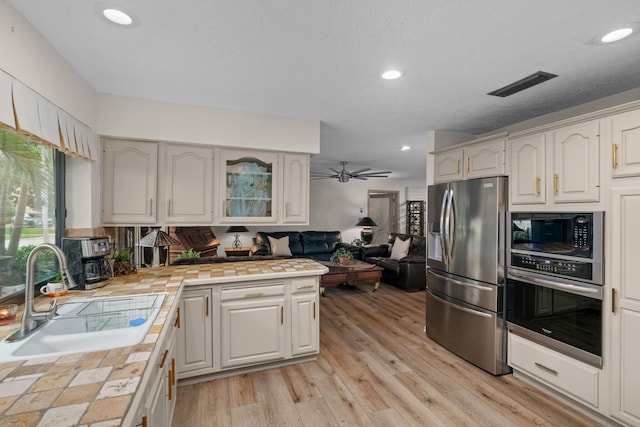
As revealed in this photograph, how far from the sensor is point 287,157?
310cm

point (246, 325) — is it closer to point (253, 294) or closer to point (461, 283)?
point (253, 294)

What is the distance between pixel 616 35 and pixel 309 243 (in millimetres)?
6091

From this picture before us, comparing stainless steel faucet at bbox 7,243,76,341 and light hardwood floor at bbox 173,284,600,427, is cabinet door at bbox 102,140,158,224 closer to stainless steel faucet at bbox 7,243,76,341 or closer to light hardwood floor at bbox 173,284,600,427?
stainless steel faucet at bbox 7,243,76,341

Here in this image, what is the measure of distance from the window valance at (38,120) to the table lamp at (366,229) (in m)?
6.42

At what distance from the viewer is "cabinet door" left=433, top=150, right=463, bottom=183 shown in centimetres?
300

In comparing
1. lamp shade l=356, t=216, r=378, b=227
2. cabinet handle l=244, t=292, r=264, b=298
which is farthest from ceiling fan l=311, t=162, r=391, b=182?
cabinet handle l=244, t=292, r=264, b=298

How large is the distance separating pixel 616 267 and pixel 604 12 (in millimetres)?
1465

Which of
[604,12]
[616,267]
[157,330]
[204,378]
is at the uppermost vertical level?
[604,12]

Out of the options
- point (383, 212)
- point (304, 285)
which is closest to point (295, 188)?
point (304, 285)

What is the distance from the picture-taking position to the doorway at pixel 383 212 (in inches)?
347

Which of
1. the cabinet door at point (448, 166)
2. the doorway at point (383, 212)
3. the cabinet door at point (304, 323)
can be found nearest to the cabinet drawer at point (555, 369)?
the cabinet door at point (448, 166)

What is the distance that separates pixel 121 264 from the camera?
2.44m

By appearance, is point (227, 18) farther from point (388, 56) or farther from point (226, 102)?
point (226, 102)

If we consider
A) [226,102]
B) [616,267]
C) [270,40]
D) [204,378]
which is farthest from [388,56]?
[204,378]
